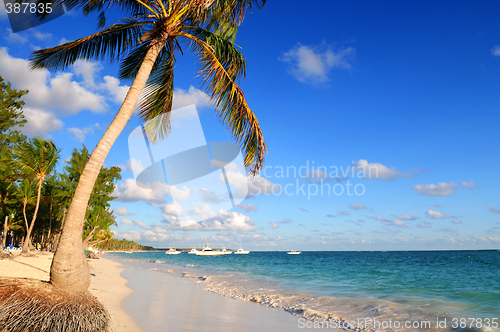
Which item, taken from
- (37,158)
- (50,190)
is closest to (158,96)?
(37,158)

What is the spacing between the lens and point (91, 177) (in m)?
4.99

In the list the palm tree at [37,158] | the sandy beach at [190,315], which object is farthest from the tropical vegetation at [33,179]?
the sandy beach at [190,315]

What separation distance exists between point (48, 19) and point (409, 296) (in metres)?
16.0

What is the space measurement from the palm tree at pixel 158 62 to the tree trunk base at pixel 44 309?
348 mm

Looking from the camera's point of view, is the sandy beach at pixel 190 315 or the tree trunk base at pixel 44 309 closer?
the tree trunk base at pixel 44 309

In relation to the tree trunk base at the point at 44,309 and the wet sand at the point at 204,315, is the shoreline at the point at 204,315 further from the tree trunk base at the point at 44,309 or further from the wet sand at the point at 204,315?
the tree trunk base at the point at 44,309

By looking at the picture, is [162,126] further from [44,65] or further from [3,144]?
[3,144]

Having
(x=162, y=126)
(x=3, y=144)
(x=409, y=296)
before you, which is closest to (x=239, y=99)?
(x=162, y=126)

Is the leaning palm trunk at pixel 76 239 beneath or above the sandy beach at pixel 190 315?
above

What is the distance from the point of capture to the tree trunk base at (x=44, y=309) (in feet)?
13.7

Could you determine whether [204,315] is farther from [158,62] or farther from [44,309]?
[158,62]

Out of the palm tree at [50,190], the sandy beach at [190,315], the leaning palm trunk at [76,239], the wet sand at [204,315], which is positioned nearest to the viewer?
the leaning palm trunk at [76,239]

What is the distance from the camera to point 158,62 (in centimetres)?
786

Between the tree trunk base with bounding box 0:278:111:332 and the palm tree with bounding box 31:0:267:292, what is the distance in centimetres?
35
